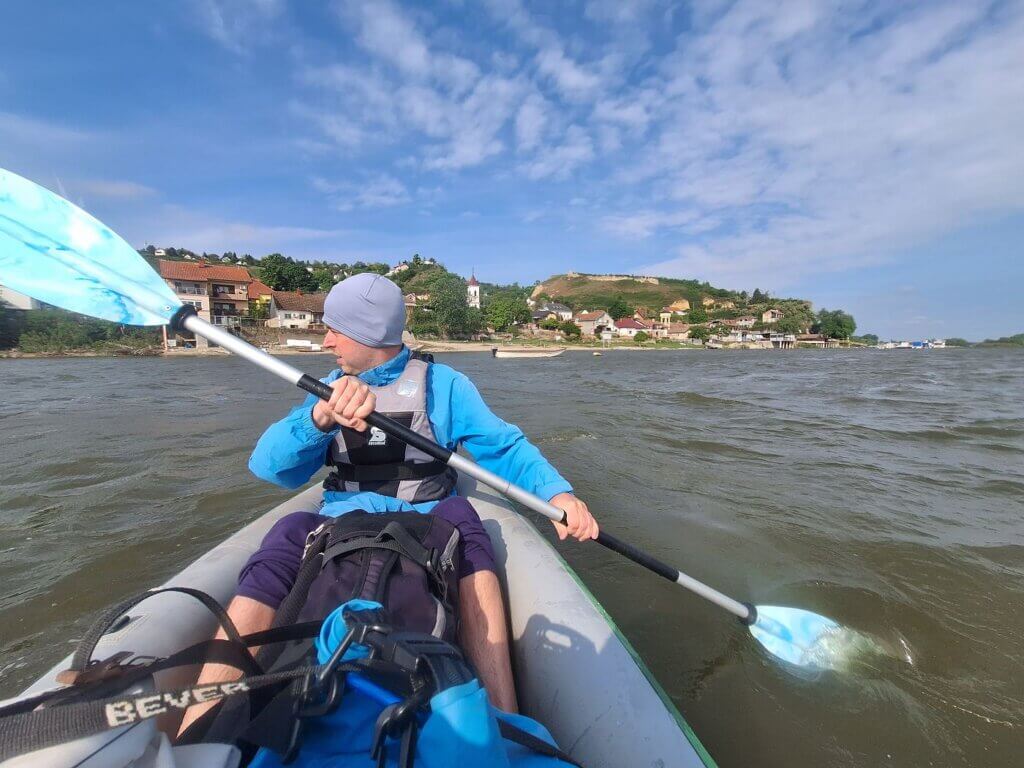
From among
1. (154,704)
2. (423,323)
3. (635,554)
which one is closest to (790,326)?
(423,323)

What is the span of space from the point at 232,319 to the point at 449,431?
140ft

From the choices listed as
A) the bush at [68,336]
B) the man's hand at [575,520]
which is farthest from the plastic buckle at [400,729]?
the bush at [68,336]

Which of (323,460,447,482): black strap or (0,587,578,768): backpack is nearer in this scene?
(0,587,578,768): backpack

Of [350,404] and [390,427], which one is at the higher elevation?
[350,404]

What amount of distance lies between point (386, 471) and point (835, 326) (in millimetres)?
104372

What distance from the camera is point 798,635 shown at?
2299 mm

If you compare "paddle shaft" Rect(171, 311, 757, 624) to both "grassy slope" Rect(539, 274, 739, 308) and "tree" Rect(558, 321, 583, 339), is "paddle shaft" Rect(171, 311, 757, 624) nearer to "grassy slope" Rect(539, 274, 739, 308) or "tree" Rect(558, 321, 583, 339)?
"tree" Rect(558, 321, 583, 339)

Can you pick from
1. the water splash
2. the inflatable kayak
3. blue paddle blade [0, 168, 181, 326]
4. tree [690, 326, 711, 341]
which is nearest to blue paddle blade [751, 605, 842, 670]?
the water splash

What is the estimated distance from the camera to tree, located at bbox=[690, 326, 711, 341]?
253ft

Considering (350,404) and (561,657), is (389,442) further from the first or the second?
(561,657)

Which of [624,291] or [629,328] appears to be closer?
[629,328]

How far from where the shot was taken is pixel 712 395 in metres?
12.0

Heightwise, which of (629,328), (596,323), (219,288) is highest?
(219,288)

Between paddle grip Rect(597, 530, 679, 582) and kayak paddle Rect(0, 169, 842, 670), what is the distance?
0.33 meters
